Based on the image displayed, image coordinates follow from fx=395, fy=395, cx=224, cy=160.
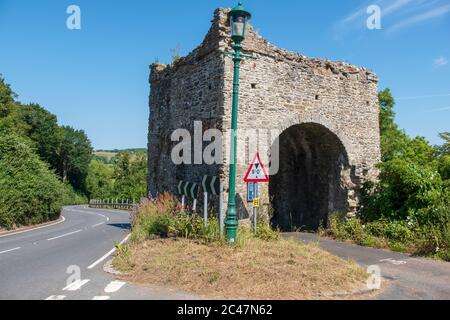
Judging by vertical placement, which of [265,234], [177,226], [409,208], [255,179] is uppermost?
[255,179]

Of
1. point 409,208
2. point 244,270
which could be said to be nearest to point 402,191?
point 409,208

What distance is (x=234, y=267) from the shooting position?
24.9ft

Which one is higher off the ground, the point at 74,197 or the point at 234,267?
the point at 234,267

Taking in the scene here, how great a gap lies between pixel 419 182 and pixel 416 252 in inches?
101

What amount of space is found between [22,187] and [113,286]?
1858 cm

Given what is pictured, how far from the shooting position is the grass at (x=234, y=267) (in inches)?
265

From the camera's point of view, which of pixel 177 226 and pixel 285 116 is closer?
pixel 177 226

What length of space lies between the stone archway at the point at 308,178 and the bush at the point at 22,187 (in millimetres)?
14347

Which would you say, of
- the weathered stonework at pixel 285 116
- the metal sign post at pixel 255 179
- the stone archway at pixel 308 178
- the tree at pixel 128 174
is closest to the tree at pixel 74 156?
the tree at pixel 128 174

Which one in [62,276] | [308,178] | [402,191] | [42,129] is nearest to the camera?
[62,276]

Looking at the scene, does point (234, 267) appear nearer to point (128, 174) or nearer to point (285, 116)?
point (285, 116)

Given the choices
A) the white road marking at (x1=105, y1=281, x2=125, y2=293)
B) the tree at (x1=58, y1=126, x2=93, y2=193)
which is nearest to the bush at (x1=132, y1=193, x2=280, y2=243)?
the white road marking at (x1=105, y1=281, x2=125, y2=293)

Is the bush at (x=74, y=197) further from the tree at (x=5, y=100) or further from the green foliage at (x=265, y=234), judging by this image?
the green foliage at (x=265, y=234)
